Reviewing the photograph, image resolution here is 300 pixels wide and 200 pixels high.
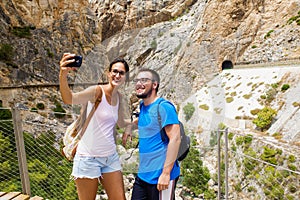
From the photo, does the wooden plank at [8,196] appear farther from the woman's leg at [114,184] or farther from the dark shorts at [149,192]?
the dark shorts at [149,192]

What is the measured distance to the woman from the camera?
1.16 m

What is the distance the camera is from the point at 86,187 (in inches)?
54.4

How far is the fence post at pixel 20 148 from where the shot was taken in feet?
7.31

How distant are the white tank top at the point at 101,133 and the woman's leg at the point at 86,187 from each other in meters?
0.16

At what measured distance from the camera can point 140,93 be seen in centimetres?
116

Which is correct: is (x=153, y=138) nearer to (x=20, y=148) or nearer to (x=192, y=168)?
(x=20, y=148)

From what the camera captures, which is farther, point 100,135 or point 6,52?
point 6,52

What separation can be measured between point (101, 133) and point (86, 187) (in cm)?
35

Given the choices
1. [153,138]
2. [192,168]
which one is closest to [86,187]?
[153,138]

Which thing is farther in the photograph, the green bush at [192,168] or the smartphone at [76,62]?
the green bush at [192,168]

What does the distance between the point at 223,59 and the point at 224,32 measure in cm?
287

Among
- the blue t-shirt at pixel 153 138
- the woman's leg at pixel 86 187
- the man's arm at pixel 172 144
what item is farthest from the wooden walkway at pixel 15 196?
the man's arm at pixel 172 144

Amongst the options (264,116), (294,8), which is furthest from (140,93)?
(294,8)

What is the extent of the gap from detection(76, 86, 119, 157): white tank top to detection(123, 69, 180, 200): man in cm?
16
